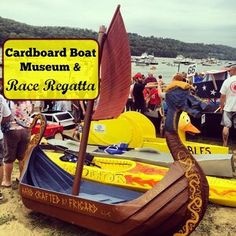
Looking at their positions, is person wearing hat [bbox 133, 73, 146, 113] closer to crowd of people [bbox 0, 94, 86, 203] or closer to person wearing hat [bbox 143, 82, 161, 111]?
person wearing hat [bbox 143, 82, 161, 111]

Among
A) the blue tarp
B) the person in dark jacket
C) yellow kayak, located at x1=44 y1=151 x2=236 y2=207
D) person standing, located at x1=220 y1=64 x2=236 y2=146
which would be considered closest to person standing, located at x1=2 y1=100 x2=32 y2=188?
the blue tarp

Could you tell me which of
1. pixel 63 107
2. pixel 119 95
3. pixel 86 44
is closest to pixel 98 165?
pixel 119 95

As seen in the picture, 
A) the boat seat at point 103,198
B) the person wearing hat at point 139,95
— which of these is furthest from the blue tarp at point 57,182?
the person wearing hat at point 139,95

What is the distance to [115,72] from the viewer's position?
4574 mm

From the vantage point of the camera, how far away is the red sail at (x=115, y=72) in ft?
14.5

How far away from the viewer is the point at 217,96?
38.3 feet

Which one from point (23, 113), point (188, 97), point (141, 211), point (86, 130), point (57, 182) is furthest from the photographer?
point (23, 113)

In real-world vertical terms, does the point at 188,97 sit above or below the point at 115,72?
below

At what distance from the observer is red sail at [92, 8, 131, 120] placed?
442cm

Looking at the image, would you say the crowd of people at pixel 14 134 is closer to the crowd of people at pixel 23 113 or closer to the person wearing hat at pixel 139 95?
the crowd of people at pixel 23 113

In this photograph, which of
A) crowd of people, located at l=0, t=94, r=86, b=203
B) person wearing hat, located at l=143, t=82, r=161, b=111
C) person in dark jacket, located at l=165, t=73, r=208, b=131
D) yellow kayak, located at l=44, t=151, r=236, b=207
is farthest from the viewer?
person wearing hat, located at l=143, t=82, r=161, b=111

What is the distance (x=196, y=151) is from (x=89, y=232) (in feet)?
11.1

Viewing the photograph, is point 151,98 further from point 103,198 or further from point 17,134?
point 103,198

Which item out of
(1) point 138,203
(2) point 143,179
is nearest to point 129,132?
(2) point 143,179
